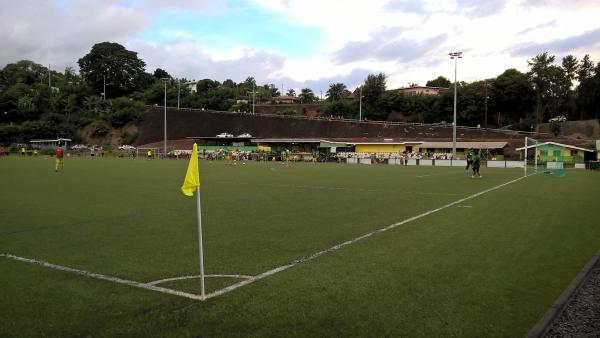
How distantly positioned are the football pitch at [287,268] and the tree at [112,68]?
4872 inches

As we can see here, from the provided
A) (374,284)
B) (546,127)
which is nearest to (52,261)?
(374,284)

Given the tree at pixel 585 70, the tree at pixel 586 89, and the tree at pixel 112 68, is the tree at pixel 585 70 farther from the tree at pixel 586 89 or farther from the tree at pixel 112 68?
the tree at pixel 112 68

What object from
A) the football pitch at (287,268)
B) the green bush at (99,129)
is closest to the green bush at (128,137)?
the green bush at (99,129)

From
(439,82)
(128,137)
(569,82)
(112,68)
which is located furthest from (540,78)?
(112,68)

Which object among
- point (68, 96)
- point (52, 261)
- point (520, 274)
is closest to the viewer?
point (520, 274)

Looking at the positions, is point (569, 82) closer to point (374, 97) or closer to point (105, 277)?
point (374, 97)

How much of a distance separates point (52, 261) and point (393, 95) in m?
99.0

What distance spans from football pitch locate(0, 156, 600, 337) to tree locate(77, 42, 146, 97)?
4872 inches

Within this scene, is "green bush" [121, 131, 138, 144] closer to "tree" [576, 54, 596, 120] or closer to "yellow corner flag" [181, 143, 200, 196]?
"tree" [576, 54, 596, 120]

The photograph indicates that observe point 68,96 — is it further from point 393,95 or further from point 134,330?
point 134,330

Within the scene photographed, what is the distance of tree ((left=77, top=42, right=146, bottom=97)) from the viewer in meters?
126

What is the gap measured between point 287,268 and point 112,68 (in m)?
133

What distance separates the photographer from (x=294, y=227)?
10516 millimetres

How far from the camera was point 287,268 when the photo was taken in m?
6.86
